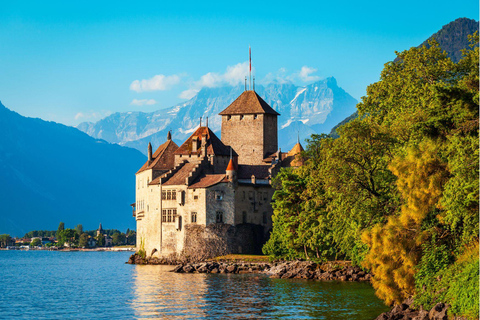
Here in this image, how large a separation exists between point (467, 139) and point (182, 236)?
225 ft

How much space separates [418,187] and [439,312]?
7723 mm

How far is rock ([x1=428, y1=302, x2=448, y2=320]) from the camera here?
3717 centimetres

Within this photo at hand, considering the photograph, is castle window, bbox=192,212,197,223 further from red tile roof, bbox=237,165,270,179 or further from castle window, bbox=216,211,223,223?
red tile roof, bbox=237,165,270,179

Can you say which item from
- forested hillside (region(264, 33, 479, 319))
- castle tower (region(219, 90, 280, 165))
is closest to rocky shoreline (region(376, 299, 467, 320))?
forested hillside (region(264, 33, 479, 319))

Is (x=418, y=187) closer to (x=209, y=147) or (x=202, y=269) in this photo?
(x=202, y=269)

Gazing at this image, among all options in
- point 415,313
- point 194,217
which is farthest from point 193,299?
point 194,217

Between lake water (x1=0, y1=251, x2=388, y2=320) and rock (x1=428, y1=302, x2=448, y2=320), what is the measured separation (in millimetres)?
8126

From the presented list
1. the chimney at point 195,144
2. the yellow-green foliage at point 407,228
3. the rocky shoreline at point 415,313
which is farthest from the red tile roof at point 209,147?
the rocky shoreline at point 415,313

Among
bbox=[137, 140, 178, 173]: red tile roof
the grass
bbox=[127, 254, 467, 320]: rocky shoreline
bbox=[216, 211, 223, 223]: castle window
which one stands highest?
bbox=[137, 140, 178, 173]: red tile roof

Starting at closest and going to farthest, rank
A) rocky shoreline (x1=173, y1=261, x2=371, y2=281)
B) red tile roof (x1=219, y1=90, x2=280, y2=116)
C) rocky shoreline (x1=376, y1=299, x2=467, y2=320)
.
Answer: rocky shoreline (x1=376, y1=299, x2=467, y2=320) → rocky shoreline (x1=173, y1=261, x2=371, y2=281) → red tile roof (x1=219, y1=90, x2=280, y2=116)

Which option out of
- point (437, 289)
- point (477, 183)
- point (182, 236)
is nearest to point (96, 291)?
point (182, 236)

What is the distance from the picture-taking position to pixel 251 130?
122m

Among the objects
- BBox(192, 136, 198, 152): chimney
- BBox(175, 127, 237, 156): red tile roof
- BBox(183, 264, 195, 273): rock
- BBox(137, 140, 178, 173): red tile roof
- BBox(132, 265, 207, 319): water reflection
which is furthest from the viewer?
BBox(137, 140, 178, 173): red tile roof

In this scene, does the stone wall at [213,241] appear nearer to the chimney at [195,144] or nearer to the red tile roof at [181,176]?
the red tile roof at [181,176]
